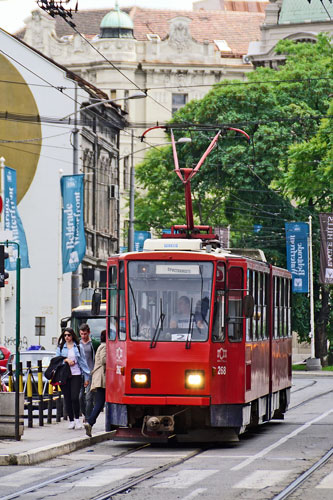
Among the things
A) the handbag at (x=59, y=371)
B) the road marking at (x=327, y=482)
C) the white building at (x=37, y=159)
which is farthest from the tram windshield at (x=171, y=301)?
the white building at (x=37, y=159)

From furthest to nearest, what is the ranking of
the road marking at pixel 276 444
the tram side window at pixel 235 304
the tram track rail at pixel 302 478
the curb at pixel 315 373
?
the curb at pixel 315 373
the tram side window at pixel 235 304
the road marking at pixel 276 444
the tram track rail at pixel 302 478

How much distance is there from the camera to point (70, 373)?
21594 mm

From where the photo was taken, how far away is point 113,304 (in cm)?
2036

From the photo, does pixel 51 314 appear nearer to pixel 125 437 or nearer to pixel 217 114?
pixel 217 114

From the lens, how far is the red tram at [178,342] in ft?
64.2

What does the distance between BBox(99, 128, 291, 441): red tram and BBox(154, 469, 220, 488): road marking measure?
9.91ft

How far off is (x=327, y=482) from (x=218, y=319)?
16.3ft

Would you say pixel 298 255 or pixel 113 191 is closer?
pixel 298 255

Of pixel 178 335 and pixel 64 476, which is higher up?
pixel 178 335

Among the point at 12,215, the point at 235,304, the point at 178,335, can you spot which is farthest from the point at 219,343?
the point at 12,215

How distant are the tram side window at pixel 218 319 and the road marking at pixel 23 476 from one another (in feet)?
12.6

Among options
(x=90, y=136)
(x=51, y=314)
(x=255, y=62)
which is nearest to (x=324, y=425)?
(x=51, y=314)

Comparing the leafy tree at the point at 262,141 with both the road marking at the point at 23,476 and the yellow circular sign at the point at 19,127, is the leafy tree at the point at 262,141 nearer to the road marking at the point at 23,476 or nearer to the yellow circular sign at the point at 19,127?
the yellow circular sign at the point at 19,127

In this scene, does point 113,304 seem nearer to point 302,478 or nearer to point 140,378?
point 140,378
